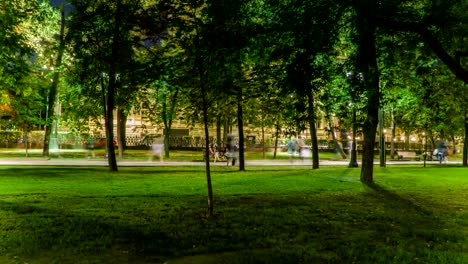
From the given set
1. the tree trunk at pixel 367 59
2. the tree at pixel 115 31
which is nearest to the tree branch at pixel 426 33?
the tree trunk at pixel 367 59

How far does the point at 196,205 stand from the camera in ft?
43.5

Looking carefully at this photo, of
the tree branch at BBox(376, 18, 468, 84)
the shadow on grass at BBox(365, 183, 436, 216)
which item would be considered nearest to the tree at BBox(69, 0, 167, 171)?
the tree branch at BBox(376, 18, 468, 84)

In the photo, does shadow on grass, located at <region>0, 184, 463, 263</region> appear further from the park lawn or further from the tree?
the tree

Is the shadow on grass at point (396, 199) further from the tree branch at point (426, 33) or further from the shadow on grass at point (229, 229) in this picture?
the tree branch at point (426, 33)

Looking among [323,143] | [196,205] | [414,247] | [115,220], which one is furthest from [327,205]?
[323,143]

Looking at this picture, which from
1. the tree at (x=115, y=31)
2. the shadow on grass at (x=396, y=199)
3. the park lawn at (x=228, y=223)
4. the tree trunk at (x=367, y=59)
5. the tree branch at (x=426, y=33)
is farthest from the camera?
the shadow on grass at (x=396, y=199)

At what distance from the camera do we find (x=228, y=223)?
429 inches

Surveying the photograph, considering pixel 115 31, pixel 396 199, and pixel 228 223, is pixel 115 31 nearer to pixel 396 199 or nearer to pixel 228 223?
pixel 228 223

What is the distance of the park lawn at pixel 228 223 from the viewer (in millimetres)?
Answer: 8297

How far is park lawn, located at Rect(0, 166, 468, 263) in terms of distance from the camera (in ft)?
27.2

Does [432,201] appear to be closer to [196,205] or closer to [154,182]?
[196,205]

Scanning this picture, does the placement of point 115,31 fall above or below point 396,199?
above

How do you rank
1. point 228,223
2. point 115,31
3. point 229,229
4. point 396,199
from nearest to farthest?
1. point 229,229
2. point 115,31
3. point 228,223
4. point 396,199

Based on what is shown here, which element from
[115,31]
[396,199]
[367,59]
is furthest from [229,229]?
[396,199]
